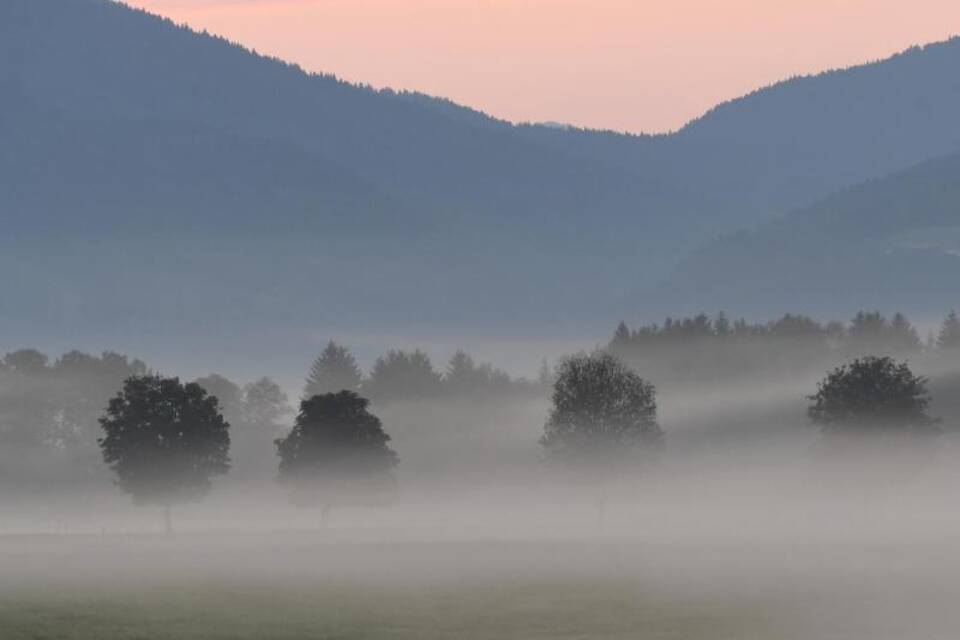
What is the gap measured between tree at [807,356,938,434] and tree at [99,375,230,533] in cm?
3642

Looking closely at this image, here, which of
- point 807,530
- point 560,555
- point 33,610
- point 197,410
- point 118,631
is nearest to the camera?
point 118,631

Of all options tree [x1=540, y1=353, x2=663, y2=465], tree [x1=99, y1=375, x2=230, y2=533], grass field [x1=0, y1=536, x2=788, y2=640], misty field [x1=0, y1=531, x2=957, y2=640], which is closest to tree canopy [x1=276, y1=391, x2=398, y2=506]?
tree [x1=99, y1=375, x2=230, y2=533]

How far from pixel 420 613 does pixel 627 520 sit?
218 ft

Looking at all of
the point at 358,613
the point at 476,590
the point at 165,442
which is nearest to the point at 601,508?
the point at 165,442

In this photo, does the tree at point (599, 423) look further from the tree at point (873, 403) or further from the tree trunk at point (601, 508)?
the tree at point (873, 403)

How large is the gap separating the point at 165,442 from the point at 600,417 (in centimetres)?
2641

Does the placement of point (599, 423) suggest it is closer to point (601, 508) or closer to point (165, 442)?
point (601, 508)

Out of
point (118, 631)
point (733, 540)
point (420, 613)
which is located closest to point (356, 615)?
point (420, 613)

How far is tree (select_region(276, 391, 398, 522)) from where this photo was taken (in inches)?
6762

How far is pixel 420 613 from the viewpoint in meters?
106

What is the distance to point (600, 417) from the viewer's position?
171m

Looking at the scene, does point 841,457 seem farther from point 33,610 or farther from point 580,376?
point 33,610

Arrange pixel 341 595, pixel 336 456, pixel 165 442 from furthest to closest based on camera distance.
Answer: pixel 336 456 → pixel 165 442 → pixel 341 595

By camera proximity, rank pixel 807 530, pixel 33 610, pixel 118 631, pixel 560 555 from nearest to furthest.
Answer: pixel 118 631
pixel 33 610
pixel 560 555
pixel 807 530
